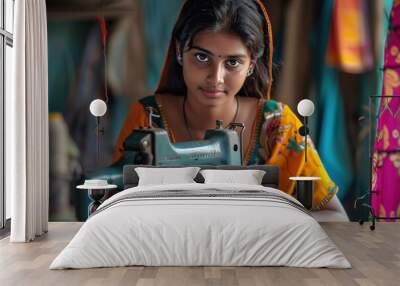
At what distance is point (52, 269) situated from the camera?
439 centimetres

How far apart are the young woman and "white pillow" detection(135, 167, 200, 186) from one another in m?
0.61

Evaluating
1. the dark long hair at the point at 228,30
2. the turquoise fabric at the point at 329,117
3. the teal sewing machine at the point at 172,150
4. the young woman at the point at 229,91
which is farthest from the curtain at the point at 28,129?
the turquoise fabric at the point at 329,117

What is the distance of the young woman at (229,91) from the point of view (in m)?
6.96

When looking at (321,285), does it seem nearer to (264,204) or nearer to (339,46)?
(264,204)

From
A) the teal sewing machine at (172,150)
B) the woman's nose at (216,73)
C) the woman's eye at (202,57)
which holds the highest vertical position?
the woman's eye at (202,57)

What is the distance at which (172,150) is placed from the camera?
6.56 metres

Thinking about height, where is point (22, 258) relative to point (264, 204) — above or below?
below

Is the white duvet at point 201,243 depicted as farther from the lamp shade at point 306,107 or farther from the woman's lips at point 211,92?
the woman's lips at point 211,92

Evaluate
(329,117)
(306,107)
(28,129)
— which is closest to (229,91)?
(306,107)

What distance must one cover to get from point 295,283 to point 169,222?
3.50 ft

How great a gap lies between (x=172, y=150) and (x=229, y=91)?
1.07 m

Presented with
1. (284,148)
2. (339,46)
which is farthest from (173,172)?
(339,46)

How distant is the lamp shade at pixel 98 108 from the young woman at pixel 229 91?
369mm

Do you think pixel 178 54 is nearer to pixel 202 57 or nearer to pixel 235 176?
pixel 202 57
